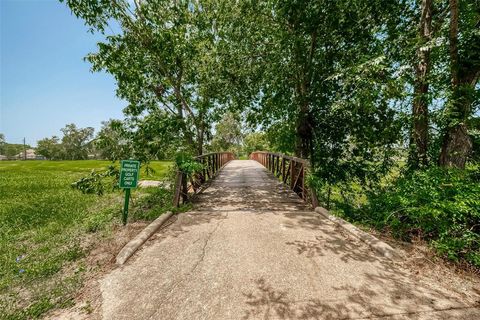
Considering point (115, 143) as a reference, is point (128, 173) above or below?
below

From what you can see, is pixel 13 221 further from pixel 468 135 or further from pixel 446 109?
pixel 468 135

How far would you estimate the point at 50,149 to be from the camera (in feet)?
217

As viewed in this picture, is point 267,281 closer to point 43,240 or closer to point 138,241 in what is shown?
point 138,241

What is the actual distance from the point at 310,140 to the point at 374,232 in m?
4.28

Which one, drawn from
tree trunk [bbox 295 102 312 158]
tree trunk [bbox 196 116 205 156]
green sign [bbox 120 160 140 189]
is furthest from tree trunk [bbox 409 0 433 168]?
tree trunk [bbox 196 116 205 156]

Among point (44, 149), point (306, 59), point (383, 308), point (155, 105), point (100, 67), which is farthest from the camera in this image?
point (44, 149)

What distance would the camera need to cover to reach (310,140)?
7.77m

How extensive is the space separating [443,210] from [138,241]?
476 centimetres

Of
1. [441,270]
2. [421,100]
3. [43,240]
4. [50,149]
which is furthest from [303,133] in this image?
[50,149]

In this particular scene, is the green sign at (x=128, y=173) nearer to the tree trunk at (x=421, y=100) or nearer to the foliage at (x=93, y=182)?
the foliage at (x=93, y=182)

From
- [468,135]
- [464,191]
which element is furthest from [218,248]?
[468,135]

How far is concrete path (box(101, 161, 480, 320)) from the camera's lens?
2184mm

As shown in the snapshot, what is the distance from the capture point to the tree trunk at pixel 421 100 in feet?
14.6

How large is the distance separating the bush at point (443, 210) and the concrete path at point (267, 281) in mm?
884
